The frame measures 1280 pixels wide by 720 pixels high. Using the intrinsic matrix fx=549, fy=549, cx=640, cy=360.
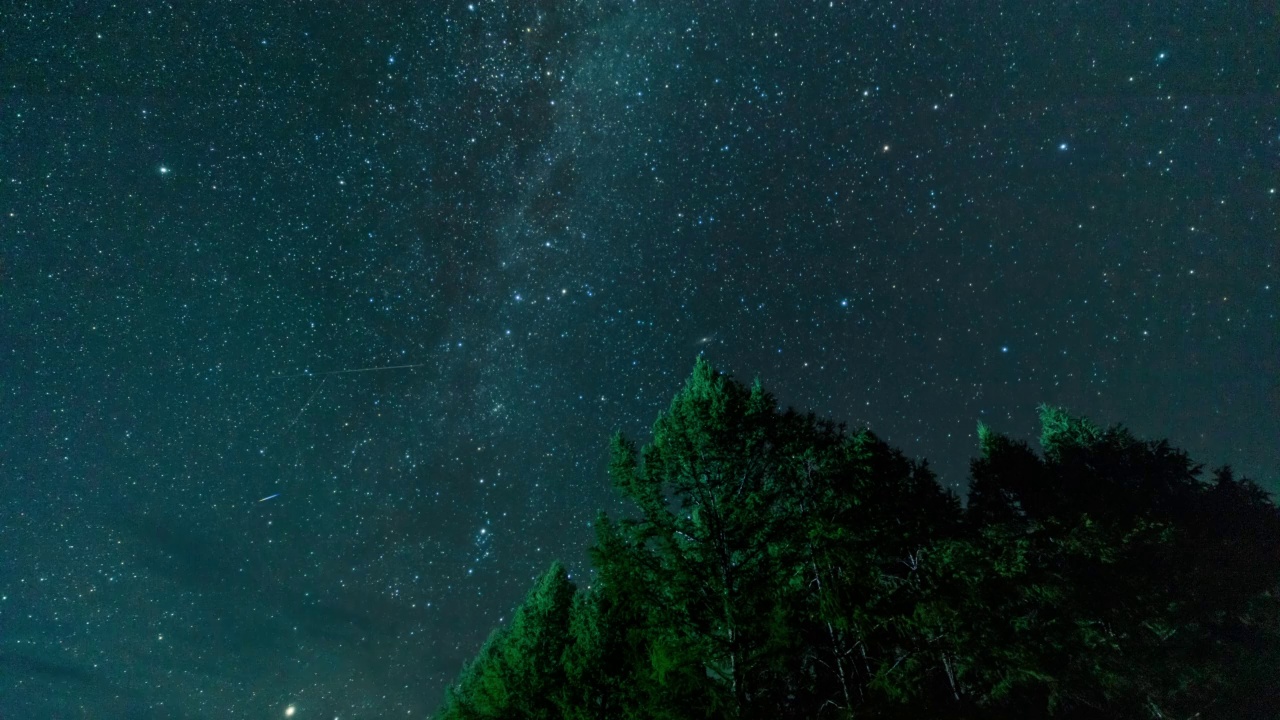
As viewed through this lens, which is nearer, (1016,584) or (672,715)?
(672,715)

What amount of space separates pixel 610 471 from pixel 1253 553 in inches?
928

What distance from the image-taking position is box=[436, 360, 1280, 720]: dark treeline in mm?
9930

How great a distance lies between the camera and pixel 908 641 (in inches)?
500

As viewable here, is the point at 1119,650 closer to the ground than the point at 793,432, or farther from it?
closer to the ground

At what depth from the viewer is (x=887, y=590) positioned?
1232cm

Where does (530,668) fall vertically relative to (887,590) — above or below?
above

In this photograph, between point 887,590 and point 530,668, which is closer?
point 887,590

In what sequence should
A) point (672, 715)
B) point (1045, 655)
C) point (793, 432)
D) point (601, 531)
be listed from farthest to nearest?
point (1045, 655) → point (793, 432) → point (601, 531) → point (672, 715)

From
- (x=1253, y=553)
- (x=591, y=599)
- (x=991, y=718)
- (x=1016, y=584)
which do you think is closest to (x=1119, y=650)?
(x=1016, y=584)

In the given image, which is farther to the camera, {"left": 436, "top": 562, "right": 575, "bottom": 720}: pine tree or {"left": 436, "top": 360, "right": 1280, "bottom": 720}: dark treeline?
{"left": 436, "top": 562, "right": 575, "bottom": 720}: pine tree

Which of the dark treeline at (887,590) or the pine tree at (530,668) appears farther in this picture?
the pine tree at (530,668)

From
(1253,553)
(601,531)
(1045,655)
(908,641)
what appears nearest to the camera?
(601,531)

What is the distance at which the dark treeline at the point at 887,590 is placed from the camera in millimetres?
9930

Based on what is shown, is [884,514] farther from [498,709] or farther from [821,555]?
[498,709]
